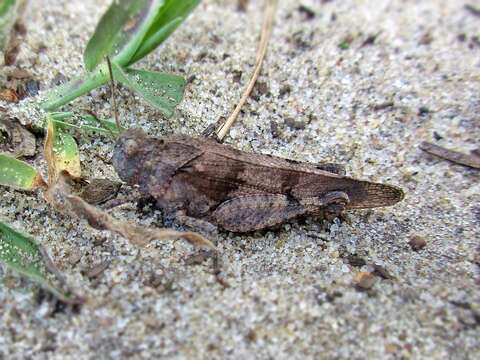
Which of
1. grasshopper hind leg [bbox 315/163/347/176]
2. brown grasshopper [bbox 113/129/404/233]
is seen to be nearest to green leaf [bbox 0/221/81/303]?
brown grasshopper [bbox 113/129/404/233]

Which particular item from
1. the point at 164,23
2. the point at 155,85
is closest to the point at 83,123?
the point at 155,85

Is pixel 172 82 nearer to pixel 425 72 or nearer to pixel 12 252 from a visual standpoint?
pixel 12 252

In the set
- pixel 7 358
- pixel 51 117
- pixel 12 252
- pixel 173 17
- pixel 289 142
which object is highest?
pixel 173 17

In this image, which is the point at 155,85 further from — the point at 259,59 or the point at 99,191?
the point at 259,59

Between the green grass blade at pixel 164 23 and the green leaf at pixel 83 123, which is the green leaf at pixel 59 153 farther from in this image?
the green grass blade at pixel 164 23

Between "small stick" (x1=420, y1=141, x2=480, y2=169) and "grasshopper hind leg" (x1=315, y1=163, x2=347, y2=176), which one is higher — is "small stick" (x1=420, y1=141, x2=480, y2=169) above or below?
above

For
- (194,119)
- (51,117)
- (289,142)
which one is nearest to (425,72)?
(289,142)

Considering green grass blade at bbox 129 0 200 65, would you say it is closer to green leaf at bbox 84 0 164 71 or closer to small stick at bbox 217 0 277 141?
green leaf at bbox 84 0 164 71
